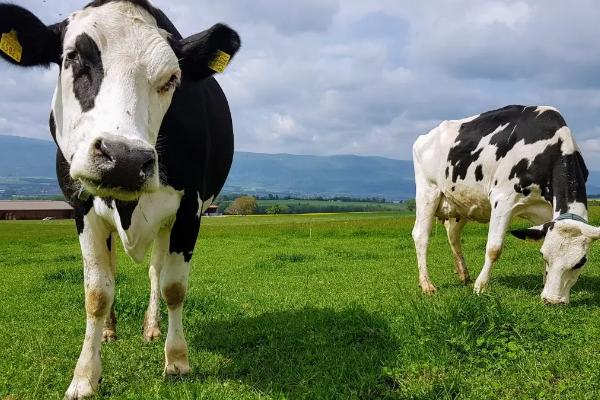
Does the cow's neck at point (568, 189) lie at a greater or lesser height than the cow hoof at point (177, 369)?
greater

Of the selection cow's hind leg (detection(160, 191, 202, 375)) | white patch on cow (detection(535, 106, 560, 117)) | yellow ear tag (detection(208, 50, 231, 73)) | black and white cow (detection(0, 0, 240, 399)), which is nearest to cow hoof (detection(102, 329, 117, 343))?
black and white cow (detection(0, 0, 240, 399))

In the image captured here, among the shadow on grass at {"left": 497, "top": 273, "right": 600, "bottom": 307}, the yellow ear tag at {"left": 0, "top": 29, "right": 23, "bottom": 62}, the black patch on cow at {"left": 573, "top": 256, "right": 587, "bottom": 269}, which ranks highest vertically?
the yellow ear tag at {"left": 0, "top": 29, "right": 23, "bottom": 62}

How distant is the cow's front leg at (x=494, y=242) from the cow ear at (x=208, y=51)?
5370 millimetres

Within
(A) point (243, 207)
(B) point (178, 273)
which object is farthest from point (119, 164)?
(A) point (243, 207)

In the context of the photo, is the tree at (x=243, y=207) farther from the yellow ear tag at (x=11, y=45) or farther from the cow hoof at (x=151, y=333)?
the yellow ear tag at (x=11, y=45)

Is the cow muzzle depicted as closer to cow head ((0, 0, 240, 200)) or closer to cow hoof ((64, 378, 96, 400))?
cow head ((0, 0, 240, 200))

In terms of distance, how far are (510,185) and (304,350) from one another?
473 centimetres

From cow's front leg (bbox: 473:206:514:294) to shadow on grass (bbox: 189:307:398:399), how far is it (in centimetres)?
264

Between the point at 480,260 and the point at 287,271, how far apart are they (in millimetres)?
4638

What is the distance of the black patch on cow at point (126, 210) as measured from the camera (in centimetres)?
427

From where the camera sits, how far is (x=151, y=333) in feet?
19.7

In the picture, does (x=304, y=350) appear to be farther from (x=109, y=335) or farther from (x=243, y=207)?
(x=243, y=207)

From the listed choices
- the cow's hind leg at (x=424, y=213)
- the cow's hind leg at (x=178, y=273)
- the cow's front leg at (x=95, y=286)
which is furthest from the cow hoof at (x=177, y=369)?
the cow's hind leg at (x=424, y=213)

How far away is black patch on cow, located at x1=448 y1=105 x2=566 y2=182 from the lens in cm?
840
